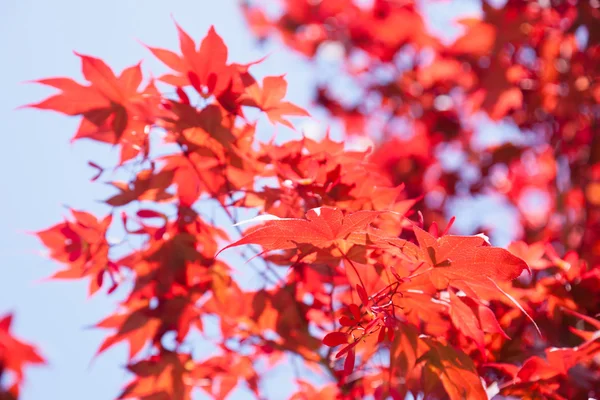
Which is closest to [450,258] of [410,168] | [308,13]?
[410,168]

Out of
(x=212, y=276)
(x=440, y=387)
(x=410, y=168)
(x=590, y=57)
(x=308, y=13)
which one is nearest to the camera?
(x=440, y=387)

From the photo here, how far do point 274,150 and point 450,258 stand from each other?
386 mm

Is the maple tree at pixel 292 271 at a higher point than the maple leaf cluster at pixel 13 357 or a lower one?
higher

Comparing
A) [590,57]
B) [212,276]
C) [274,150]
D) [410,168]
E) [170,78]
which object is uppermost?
[170,78]

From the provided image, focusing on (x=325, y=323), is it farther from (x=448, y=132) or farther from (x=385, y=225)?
(x=448, y=132)

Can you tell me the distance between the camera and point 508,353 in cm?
94

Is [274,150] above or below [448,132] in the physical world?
above

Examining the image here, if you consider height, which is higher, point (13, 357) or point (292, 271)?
point (292, 271)

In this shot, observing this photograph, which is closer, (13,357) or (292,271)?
(292,271)

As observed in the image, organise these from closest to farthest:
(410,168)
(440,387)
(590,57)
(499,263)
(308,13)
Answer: (499,263)
(440,387)
(590,57)
(410,168)
(308,13)

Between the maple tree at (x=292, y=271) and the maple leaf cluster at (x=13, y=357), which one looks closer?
the maple tree at (x=292, y=271)

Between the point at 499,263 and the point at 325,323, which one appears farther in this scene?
the point at 325,323

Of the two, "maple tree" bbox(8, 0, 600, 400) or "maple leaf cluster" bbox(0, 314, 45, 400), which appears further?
"maple leaf cluster" bbox(0, 314, 45, 400)

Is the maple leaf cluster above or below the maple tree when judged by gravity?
below
